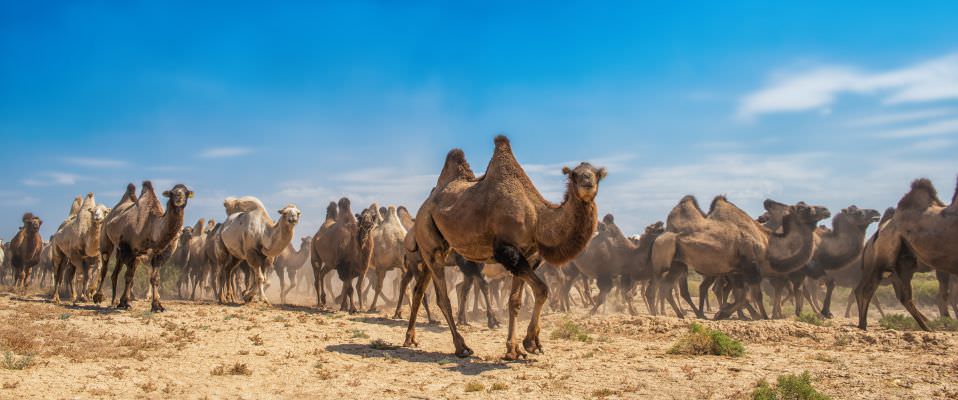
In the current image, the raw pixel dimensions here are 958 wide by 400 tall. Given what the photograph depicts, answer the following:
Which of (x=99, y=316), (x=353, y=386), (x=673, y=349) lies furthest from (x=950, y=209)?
(x=99, y=316)

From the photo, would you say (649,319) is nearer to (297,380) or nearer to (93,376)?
(297,380)

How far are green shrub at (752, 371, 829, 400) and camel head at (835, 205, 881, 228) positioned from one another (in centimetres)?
1366

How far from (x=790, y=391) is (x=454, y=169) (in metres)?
5.85

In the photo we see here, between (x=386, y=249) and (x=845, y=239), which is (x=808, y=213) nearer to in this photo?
(x=845, y=239)

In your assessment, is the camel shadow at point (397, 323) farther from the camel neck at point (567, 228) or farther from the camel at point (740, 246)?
the camel at point (740, 246)

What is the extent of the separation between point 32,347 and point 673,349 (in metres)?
8.25

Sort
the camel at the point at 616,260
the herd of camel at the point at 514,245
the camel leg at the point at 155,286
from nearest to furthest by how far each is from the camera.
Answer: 1. the herd of camel at the point at 514,245
2. the camel leg at the point at 155,286
3. the camel at the point at 616,260

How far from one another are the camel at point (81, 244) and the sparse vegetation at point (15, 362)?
9.41m

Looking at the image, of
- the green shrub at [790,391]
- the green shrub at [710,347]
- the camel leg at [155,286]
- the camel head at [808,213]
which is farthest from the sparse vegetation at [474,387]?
the camel head at [808,213]

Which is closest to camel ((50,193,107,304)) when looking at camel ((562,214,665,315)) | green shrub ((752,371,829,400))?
camel ((562,214,665,315))

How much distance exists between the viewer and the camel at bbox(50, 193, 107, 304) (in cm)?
1631

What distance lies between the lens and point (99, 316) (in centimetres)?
1177

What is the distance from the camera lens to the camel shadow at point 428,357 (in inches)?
324

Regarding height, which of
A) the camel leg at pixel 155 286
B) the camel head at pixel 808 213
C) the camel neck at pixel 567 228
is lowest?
the camel leg at pixel 155 286
